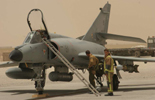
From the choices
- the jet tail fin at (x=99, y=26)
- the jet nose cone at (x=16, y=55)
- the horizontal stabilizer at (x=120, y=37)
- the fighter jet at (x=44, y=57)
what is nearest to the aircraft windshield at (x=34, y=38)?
the fighter jet at (x=44, y=57)

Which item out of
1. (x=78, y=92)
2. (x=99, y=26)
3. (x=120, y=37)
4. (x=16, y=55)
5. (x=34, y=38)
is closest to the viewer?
(x=16, y=55)

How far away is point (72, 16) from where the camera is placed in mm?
155625

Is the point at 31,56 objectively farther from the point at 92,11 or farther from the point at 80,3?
the point at 80,3

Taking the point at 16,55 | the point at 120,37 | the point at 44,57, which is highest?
the point at 120,37

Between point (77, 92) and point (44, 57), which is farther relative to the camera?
point (77, 92)

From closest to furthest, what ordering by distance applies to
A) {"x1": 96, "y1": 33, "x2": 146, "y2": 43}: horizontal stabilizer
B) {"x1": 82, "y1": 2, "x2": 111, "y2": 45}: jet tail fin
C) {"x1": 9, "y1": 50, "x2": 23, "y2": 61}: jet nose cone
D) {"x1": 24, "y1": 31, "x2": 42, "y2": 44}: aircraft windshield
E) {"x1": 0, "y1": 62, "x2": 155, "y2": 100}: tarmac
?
{"x1": 0, "y1": 62, "x2": 155, "y2": 100}: tarmac < {"x1": 9, "y1": 50, "x2": 23, "y2": 61}: jet nose cone < {"x1": 24, "y1": 31, "x2": 42, "y2": 44}: aircraft windshield < {"x1": 96, "y1": 33, "x2": 146, "y2": 43}: horizontal stabilizer < {"x1": 82, "y1": 2, "x2": 111, "y2": 45}: jet tail fin

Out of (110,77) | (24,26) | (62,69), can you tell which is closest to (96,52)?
(62,69)

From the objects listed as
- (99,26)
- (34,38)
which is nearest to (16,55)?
(34,38)

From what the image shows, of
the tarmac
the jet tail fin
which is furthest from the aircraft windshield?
the jet tail fin

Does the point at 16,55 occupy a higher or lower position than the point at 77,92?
higher

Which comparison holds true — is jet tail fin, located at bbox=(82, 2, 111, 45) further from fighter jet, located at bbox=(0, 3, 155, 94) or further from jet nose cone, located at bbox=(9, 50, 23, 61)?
jet nose cone, located at bbox=(9, 50, 23, 61)

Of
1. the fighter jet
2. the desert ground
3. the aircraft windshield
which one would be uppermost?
the aircraft windshield

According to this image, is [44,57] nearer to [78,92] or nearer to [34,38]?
[34,38]

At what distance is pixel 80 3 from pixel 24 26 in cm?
3270
